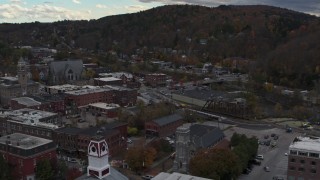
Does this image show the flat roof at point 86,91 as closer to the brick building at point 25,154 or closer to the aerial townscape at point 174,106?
the aerial townscape at point 174,106

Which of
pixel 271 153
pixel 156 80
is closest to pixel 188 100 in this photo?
pixel 156 80

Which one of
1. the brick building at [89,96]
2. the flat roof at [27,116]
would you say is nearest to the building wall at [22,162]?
the flat roof at [27,116]

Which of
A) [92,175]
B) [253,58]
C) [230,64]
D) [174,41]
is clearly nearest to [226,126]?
[92,175]

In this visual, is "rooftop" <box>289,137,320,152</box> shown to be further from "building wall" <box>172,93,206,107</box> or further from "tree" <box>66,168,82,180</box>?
"building wall" <box>172,93,206,107</box>

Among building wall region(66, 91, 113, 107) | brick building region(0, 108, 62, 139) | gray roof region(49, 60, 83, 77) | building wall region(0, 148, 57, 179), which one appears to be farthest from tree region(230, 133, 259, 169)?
gray roof region(49, 60, 83, 77)

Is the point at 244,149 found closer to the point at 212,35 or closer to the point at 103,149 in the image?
the point at 103,149

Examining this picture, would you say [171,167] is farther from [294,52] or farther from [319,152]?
[294,52]
